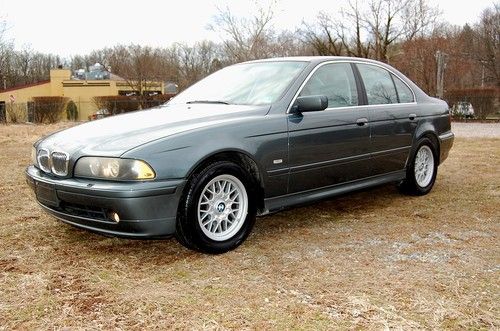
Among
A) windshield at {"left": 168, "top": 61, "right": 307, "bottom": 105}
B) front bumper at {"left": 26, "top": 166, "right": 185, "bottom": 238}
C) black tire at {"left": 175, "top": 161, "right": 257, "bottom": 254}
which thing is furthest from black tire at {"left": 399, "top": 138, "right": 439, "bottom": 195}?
front bumper at {"left": 26, "top": 166, "right": 185, "bottom": 238}

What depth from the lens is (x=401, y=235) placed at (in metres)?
4.21

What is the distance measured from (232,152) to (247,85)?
1.03 meters

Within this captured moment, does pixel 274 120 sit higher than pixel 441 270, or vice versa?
pixel 274 120

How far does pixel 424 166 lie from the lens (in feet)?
19.3

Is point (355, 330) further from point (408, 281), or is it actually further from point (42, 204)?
point (42, 204)

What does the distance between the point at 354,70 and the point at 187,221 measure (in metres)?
2.44

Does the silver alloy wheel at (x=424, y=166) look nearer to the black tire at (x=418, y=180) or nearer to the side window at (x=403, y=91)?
the black tire at (x=418, y=180)

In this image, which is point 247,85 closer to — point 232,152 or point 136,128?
point 232,152

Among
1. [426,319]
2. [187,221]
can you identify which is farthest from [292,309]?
[187,221]

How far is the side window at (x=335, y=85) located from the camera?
4.50 metres

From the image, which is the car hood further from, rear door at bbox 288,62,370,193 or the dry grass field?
the dry grass field

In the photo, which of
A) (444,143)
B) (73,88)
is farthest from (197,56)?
(444,143)

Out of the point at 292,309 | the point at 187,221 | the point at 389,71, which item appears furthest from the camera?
the point at 389,71

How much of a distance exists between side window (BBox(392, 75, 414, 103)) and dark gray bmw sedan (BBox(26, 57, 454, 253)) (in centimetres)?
2
